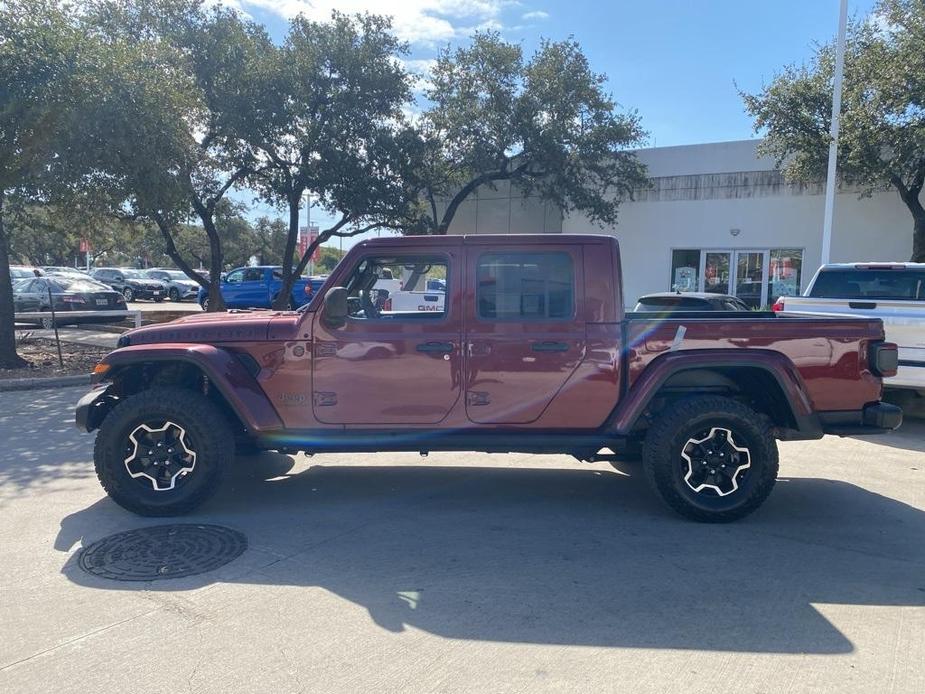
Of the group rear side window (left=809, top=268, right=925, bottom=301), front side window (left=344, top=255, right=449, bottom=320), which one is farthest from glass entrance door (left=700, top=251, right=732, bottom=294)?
front side window (left=344, top=255, right=449, bottom=320)

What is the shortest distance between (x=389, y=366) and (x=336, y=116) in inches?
549

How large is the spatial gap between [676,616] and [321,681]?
1.82 metres

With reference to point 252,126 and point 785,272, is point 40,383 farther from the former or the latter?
point 785,272

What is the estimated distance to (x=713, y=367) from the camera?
197 inches

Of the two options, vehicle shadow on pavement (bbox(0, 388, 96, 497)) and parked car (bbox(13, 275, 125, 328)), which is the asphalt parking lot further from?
parked car (bbox(13, 275, 125, 328))

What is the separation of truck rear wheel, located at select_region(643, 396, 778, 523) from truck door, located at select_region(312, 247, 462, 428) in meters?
1.53

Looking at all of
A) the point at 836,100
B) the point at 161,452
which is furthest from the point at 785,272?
the point at 161,452

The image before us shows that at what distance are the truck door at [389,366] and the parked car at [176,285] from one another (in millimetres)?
31954

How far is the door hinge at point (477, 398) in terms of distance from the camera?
16.7ft

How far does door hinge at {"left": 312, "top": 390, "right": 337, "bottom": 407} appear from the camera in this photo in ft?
16.7

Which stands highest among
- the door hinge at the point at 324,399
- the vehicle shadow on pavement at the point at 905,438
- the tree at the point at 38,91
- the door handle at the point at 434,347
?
the tree at the point at 38,91

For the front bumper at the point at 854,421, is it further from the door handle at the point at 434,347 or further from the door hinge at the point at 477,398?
the door handle at the point at 434,347

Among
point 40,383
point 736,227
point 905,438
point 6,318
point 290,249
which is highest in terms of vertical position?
point 736,227

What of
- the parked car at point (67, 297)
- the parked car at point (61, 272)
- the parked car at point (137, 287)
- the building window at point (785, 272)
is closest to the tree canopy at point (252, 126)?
the parked car at point (67, 297)
